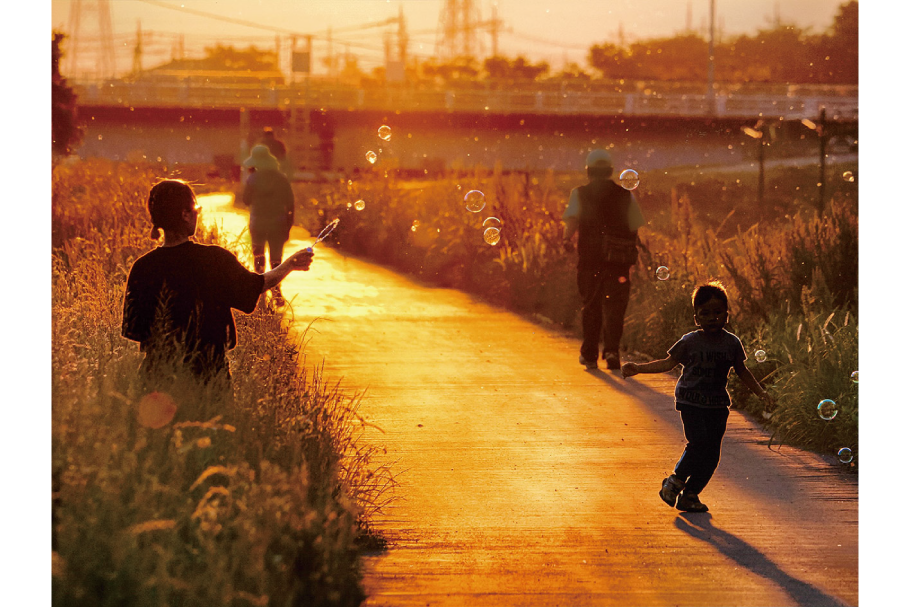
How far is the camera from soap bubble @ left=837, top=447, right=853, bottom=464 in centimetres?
610

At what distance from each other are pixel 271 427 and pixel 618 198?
5.31m

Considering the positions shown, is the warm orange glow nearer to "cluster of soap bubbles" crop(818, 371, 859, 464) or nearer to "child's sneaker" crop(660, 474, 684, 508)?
"child's sneaker" crop(660, 474, 684, 508)

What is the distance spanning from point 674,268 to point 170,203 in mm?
7951

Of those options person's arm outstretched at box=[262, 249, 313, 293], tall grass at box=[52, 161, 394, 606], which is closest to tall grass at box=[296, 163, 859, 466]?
tall grass at box=[52, 161, 394, 606]

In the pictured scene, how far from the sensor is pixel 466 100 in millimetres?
58156

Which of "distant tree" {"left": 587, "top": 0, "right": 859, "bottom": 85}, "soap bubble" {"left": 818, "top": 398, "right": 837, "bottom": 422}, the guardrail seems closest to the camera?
"soap bubble" {"left": 818, "top": 398, "right": 837, "bottom": 422}

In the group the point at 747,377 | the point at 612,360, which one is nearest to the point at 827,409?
the point at 747,377

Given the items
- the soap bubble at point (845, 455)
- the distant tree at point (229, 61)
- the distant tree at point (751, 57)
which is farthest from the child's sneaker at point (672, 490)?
the distant tree at point (751, 57)

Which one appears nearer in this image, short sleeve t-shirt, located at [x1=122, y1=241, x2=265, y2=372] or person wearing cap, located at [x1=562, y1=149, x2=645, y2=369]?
short sleeve t-shirt, located at [x1=122, y1=241, x2=265, y2=372]

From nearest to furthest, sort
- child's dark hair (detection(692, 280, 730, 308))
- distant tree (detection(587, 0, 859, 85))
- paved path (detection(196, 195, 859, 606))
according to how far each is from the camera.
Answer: paved path (detection(196, 195, 859, 606))
child's dark hair (detection(692, 280, 730, 308))
distant tree (detection(587, 0, 859, 85))

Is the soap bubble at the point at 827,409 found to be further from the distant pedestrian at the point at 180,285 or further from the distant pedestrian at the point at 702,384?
the distant pedestrian at the point at 180,285

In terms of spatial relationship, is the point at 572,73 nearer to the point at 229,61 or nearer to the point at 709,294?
the point at 229,61

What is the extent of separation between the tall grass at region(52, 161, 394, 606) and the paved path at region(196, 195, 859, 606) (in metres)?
0.44

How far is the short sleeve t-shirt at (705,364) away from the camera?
509cm
